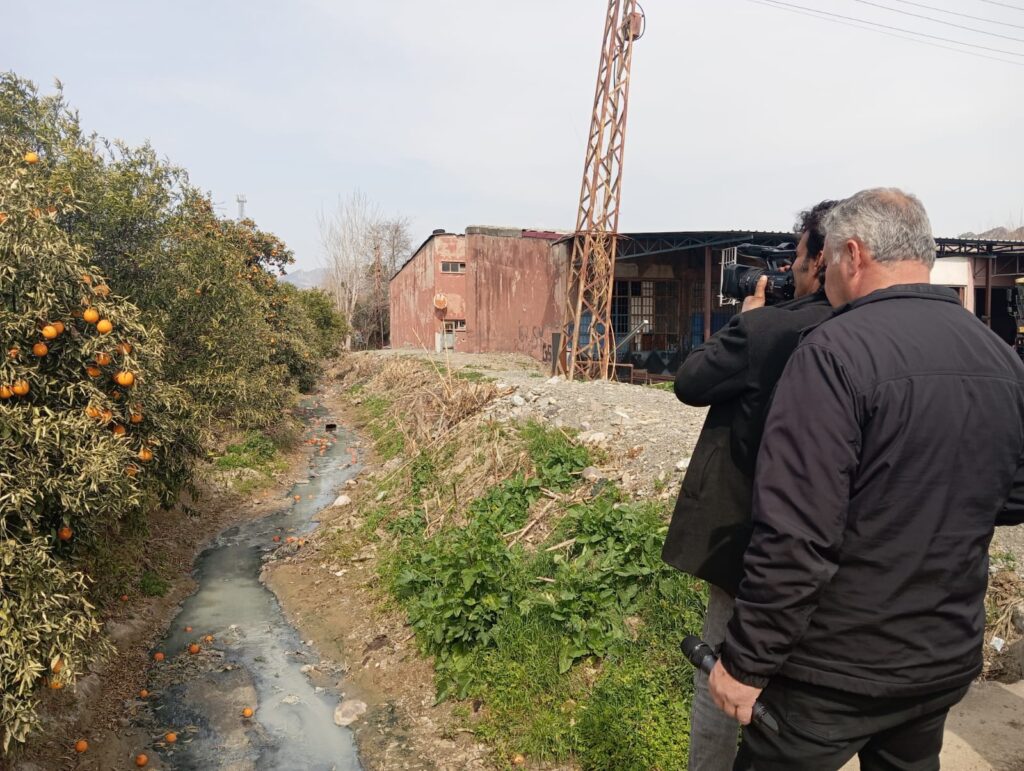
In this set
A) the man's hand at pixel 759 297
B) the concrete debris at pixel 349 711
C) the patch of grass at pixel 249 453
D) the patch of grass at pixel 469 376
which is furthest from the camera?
the patch of grass at pixel 469 376

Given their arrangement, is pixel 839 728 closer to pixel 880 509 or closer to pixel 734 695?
pixel 734 695

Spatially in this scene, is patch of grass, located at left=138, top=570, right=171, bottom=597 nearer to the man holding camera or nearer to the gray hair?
the man holding camera

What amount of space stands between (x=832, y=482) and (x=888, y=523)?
17 centimetres

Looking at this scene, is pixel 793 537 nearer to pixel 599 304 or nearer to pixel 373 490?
pixel 373 490

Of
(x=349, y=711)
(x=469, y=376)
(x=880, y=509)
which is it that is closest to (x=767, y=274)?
(x=880, y=509)

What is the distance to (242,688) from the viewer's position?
5.62 m

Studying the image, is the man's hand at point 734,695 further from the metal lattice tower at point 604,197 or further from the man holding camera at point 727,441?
the metal lattice tower at point 604,197

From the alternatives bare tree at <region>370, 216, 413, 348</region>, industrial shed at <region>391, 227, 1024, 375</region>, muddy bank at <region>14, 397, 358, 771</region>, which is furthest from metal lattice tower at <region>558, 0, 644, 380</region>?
bare tree at <region>370, 216, 413, 348</region>

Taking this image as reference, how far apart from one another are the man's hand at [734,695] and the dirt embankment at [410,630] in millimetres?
2119

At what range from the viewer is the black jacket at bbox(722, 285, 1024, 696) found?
5.25 feet

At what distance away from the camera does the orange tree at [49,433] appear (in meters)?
3.20

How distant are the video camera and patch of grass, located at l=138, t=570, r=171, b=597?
272 inches

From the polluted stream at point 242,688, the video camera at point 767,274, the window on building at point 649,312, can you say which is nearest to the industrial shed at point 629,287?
the window on building at point 649,312

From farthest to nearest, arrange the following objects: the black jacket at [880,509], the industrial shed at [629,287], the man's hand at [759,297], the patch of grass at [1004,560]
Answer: the industrial shed at [629,287] < the patch of grass at [1004,560] < the man's hand at [759,297] < the black jacket at [880,509]
